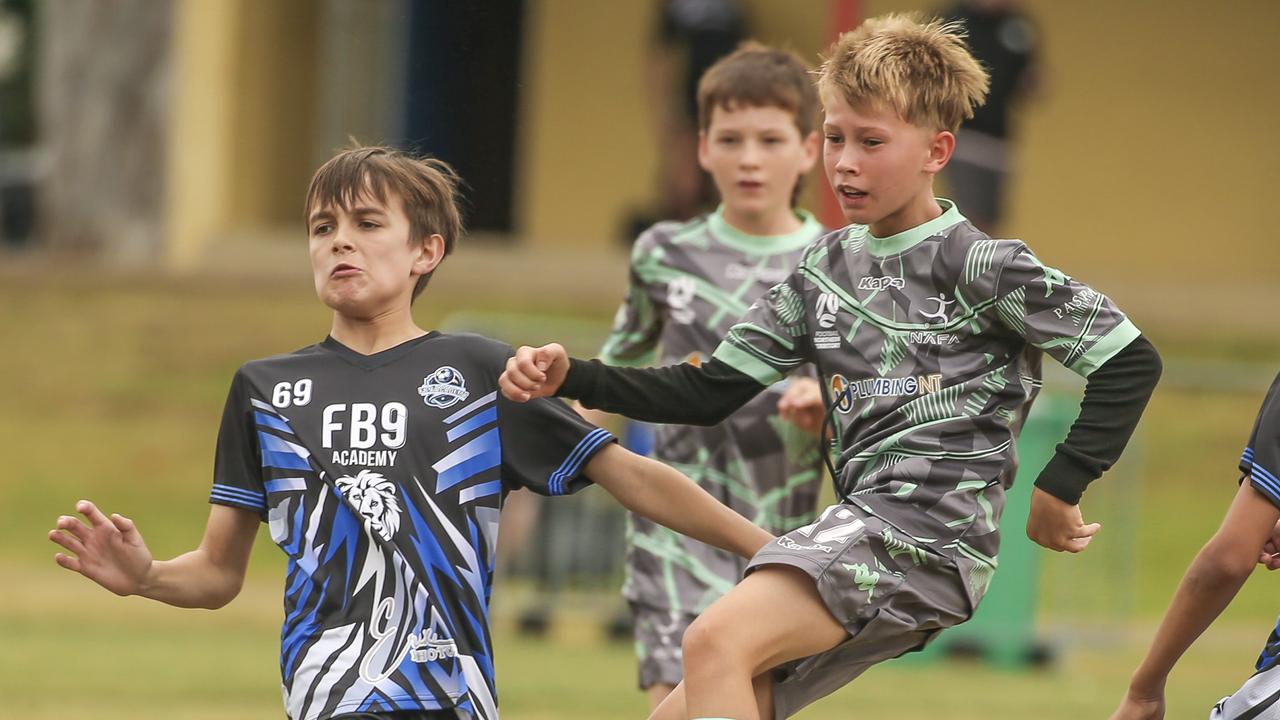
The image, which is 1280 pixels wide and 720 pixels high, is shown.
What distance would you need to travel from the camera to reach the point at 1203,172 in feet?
58.3

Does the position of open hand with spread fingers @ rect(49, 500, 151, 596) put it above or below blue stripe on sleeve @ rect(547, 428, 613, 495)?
below

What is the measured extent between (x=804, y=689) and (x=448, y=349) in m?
1.08

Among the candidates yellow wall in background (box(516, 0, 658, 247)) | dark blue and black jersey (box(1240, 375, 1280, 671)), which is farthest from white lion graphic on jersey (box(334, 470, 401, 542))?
yellow wall in background (box(516, 0, 658, 247))

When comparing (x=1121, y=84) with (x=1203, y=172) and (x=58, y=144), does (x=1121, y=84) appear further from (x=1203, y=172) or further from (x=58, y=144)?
(x=58, y=144)

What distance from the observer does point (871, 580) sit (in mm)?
4383

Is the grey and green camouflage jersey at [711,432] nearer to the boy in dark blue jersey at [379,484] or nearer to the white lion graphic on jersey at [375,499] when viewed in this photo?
the boy in dark blue jersey at [379,484]

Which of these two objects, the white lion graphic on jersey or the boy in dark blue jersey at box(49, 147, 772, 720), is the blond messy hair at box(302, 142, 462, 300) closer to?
the boy in dark blue jersey at box(49, 147, 772, 720)

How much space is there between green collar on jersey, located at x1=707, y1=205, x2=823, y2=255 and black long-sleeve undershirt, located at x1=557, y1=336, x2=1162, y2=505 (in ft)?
5.01

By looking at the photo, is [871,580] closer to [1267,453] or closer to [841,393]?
[841,393]

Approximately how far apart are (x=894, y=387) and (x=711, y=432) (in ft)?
5.83

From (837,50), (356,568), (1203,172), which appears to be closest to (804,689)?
(356,568)

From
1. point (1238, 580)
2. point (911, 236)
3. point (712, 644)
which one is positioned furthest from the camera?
point (911, 236)

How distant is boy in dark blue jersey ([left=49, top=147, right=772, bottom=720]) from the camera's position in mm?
4340

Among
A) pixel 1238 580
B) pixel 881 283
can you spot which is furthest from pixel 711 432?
pixel 1238 580
